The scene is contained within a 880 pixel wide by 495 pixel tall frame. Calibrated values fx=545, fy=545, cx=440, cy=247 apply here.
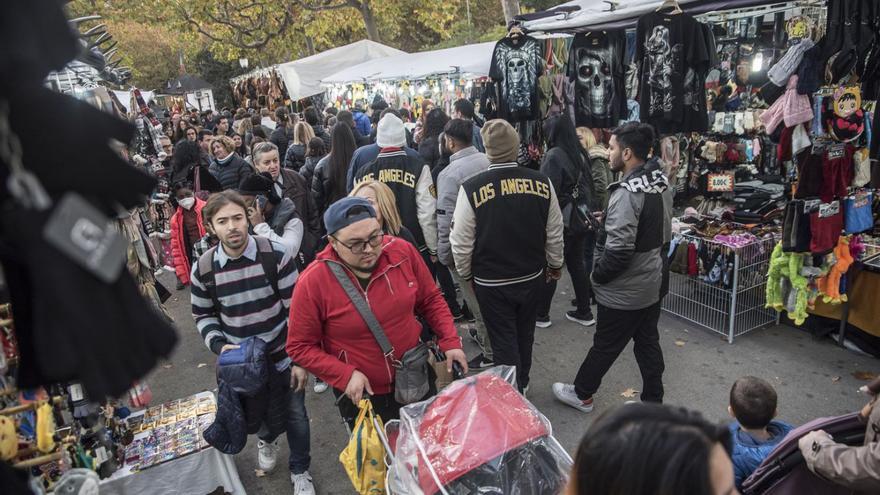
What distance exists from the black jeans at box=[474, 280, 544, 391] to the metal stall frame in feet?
7.39

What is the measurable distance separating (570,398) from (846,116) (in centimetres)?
315

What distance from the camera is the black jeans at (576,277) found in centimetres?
553

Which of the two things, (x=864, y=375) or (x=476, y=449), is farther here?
(x=864, y=375)

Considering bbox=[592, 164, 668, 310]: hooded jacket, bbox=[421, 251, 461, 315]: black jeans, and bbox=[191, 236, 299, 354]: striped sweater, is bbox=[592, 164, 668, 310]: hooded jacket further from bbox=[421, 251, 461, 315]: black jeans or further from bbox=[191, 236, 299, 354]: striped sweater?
bbox=[421, 251, 461, 315]: black jeans

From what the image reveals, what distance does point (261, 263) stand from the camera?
3240 millimetres

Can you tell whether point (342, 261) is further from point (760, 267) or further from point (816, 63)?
point (760, 267)

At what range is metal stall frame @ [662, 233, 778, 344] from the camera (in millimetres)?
5090

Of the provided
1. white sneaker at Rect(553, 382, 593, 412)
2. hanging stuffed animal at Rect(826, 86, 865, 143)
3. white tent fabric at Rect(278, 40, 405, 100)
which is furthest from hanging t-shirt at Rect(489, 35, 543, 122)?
white tent fabric at Rect(278, 40, 405, 100)

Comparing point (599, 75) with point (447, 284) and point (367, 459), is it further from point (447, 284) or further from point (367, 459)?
point (367, 459)

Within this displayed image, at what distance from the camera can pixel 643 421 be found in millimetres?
1255

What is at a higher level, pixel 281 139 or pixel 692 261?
pixel 281 139

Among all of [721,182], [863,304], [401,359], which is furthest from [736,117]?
[401,359]

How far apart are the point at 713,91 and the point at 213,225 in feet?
21.6

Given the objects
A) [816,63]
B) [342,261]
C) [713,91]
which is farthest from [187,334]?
[713,91]
